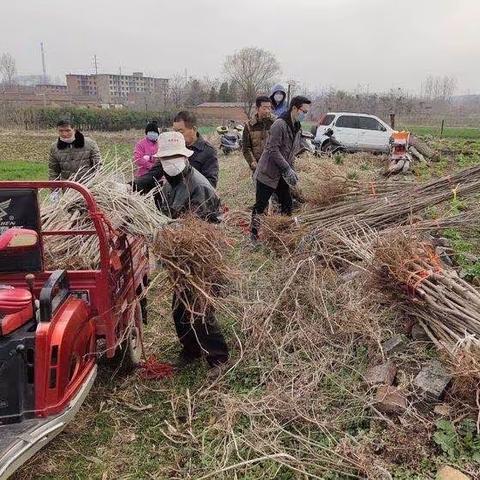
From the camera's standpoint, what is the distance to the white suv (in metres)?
16.4

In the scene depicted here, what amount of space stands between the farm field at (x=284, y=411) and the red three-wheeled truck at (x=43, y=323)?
48 centimetres

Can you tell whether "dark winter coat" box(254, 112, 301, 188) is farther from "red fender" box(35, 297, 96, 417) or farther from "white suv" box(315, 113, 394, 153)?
"white suv" box(315, 113, 394, 153)

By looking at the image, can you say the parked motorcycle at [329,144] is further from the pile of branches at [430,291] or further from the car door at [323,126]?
the pile of branches at [430,291]

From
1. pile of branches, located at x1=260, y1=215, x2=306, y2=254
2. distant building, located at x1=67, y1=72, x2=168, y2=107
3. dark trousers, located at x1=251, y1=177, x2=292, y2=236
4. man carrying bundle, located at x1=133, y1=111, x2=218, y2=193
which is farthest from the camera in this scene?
distant building, located at x1=67, y1=72, x2=168, y2=107

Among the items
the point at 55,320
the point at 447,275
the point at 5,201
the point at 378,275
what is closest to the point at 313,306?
the point at 378,275

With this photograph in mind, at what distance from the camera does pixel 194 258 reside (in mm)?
2924

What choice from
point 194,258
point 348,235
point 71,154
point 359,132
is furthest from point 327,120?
point 194,258

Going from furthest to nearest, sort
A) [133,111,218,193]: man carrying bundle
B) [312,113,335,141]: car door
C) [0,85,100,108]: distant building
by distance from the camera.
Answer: [0,85,100,108]: distant building, [312,113,335,141]: car door, [133,111,218,193]: man carrying bundle

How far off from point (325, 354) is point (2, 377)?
6.44 feet

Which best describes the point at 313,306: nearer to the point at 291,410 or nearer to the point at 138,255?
the point at 291,410

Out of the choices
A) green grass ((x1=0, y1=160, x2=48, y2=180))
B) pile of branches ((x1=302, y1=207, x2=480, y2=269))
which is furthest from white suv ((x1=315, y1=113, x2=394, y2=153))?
pile of branches ((x1=302, y1=207, x2=480, y2=269))

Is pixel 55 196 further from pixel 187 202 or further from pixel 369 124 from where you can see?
pixel 369 124

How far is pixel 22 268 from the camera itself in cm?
268

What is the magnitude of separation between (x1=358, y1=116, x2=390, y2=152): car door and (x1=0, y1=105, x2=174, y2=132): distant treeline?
76.1 ft
